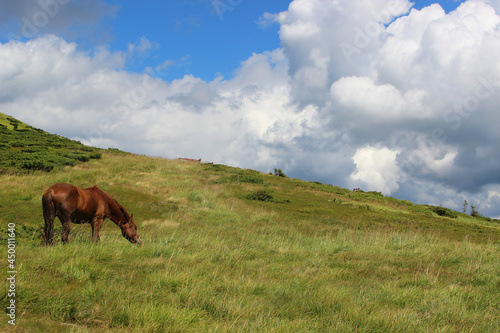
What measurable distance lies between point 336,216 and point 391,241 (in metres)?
7.80

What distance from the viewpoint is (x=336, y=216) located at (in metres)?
Result: 20.3

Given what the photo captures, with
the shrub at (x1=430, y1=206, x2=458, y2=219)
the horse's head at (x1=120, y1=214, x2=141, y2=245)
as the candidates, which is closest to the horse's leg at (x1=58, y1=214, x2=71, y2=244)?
the horse's head at (x1=120, y1=214, x2=141, y2=245)

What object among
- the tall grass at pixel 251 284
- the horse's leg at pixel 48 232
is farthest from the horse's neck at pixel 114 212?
the horse's leg at pixel 48 232

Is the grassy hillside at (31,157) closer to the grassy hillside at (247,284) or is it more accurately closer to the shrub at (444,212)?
the grassy hillside at (247,284)

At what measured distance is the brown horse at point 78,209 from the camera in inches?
329

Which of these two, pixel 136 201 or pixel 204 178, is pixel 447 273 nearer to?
pixel 136 201

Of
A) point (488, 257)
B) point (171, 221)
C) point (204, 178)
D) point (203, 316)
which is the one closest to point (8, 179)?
point (171, 221)

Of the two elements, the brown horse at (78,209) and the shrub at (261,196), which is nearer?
the brown horse at (78,209)

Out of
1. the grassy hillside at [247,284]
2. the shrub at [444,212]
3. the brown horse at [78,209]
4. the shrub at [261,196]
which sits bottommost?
the grassy hillside at [247,284]

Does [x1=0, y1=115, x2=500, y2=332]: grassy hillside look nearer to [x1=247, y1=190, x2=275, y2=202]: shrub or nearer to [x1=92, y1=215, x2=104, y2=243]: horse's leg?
[x1=92, y1=215, x2=104, y2=243]: horse's leg

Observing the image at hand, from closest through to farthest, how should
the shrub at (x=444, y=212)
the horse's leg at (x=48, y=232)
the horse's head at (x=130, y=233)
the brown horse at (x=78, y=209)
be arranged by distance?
1. the horse's leg at (x=48, y=232)
2. the brown horse at (x=78, y=209)
3. the horse's head at (x=130, y=233)
4. the shrub at (x=444, y=212)

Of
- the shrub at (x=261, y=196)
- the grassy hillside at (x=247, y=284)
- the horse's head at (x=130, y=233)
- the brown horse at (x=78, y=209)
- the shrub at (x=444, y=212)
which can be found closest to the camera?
the grassy hillside at (x=247, y=284)

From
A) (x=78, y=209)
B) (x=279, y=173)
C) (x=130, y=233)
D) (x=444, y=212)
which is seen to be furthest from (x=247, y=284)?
(x=279, y=173)

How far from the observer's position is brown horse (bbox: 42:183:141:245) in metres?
8.35
